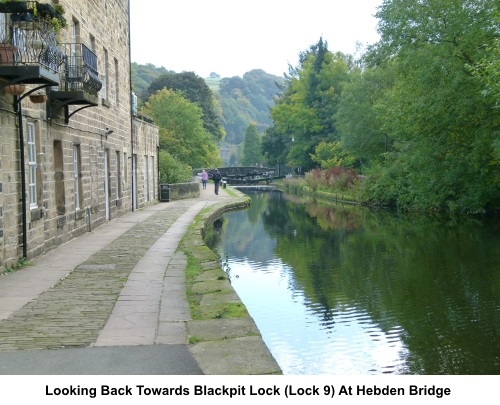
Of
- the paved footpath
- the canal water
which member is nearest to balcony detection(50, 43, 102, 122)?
the paved footpath

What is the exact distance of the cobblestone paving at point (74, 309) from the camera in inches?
257

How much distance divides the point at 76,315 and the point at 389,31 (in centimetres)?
1843

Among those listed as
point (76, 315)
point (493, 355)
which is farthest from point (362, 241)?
point (76, 315)

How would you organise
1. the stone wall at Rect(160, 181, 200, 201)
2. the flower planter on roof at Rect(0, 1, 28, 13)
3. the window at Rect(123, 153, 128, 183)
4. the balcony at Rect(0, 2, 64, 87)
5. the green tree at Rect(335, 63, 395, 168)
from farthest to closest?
the green tree at Rect(335, 63, 395, 168), the stone wall at Rect(160, 181, 200, 201), the window at Rect(123, 153, 128, 183), the flower planter on roof at Rect(0, 1, 28, 13), the balcony at Rect(0, 2, 64, 87)

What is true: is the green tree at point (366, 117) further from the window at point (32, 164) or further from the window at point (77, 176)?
the window at point (32, 164)

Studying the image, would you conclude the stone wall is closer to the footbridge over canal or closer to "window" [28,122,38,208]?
"window" [28,122,38,208]

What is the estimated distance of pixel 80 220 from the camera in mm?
15984

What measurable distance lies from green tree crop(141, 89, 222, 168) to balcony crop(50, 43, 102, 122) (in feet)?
97.8

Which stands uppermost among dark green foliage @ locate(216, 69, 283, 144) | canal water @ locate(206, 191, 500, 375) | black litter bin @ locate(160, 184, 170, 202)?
dark green foliage @ locate(216, 69, 283, 144)

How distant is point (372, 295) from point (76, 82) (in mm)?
7824

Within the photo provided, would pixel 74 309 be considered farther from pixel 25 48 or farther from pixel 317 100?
pixel 317 100

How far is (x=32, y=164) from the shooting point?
1227 centimetres

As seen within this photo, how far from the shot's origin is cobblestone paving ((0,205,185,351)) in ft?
21.4

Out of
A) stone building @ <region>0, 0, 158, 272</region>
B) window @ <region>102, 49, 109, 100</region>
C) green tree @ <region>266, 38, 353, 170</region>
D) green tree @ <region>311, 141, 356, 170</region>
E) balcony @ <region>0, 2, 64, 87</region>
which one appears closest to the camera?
balcony @ <region>0, 2, 64, 87</region>
